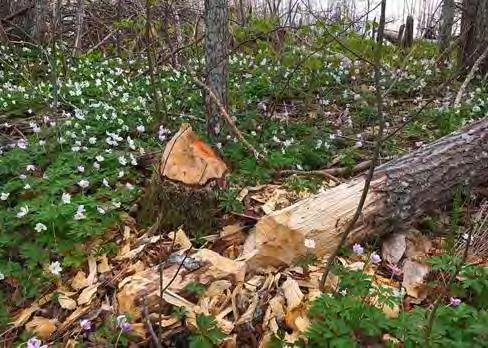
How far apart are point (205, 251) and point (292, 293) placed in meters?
0.57

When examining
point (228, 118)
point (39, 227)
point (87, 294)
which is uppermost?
point (228, 118)

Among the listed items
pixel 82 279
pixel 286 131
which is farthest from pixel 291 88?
pixel 82 279

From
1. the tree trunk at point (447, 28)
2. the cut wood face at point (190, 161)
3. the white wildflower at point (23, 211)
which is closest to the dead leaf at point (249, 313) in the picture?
the cut wood face at point (190, 161)

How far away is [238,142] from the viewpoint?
4.43 m

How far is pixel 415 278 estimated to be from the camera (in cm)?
304

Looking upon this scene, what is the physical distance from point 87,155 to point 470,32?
18.1 feet

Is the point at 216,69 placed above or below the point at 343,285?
above

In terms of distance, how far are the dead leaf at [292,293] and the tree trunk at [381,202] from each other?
184 millimetres

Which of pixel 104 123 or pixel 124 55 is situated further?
pixel 124 55

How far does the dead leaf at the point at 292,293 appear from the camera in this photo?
9.09 ft

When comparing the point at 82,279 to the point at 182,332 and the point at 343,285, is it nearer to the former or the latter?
the point at 182,332

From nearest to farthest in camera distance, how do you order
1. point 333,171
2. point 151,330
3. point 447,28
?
point 151,330
point 333,171
point 447,28

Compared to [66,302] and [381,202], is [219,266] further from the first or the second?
[381,202]

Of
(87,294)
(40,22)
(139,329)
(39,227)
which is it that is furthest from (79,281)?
(40,22)
